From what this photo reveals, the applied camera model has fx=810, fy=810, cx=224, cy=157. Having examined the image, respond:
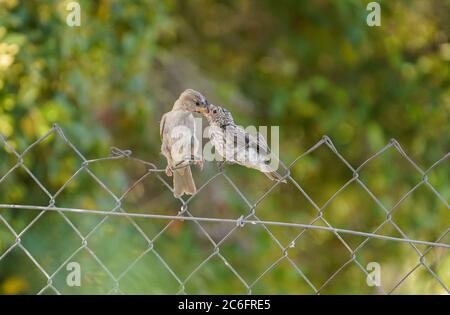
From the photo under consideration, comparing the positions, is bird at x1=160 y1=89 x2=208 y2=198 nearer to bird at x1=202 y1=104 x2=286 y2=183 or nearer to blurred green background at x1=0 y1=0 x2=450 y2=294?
bird at x1=202 y1=104 x2=286 y2=183

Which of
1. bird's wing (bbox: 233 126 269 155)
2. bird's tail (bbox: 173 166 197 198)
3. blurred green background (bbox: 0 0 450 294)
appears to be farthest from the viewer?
blurred green background (bbox: 0 0 450 294)

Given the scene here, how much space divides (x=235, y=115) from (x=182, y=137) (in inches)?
86.8

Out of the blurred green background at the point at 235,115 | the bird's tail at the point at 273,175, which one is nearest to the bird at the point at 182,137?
the bird's tail at the point at 273,175

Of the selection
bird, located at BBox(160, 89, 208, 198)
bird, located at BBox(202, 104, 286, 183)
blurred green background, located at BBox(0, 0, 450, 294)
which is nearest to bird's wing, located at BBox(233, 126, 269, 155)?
bird, located at BBox(202, 104, 286, 183)

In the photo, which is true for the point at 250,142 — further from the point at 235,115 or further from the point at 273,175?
the point at 235,115

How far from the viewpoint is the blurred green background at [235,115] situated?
4020 millimetres

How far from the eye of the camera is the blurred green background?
4020 millimetres

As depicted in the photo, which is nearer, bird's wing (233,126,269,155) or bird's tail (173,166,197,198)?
bird's wing (233,126,269,155)

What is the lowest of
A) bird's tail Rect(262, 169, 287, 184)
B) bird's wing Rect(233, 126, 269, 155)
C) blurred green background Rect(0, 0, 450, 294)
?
bird's tail Rect(262, 169, 287, 184)

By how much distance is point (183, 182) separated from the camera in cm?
252

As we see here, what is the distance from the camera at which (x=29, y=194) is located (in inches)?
165

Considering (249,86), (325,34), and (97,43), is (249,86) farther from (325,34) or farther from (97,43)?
(97,43)

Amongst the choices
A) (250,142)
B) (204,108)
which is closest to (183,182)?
(204,108)

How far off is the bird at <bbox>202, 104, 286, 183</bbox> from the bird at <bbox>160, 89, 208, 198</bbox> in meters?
0.11
